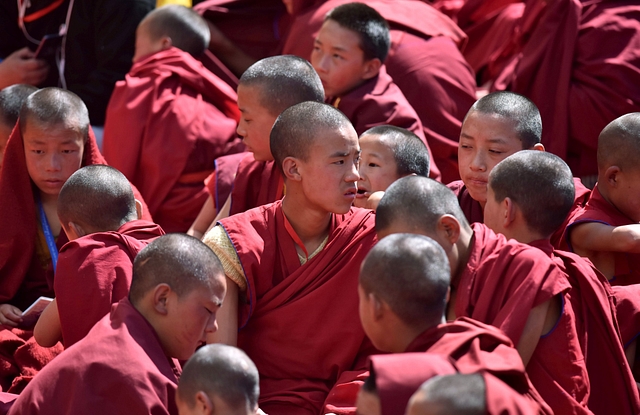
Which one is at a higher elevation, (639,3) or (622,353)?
(639,3)

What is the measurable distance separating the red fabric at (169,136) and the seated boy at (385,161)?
5.05 ft

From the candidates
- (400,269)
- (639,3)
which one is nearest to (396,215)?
(400,269)

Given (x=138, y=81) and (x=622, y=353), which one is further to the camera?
(x=138, y=81)

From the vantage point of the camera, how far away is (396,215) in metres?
3.57

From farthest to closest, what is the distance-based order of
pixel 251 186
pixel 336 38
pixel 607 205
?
1. pixel 336 38
2. pixel 251 186
3. pixel 607 205

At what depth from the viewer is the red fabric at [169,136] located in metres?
6.16

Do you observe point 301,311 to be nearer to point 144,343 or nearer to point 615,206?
point 144,343

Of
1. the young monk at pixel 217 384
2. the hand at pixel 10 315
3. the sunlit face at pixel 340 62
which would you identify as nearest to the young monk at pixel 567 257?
the young monk at pixel 217 384

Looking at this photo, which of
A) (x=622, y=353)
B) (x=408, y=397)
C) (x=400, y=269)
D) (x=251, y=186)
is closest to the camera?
(x=408, y=397)

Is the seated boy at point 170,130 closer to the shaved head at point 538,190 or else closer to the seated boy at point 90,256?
the seated boy at point 90,256

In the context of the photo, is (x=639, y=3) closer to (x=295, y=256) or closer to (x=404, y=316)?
(x=295, y=256)

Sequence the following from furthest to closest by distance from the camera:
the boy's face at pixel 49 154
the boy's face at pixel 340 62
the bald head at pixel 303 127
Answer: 1. the boy's face at pixel 340 62
2. the boy's face at pixel 49 154
3. the bald head at pixel 303 127

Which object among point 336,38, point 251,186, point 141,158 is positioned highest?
point 336,38

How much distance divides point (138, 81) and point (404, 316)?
378 centimetres
